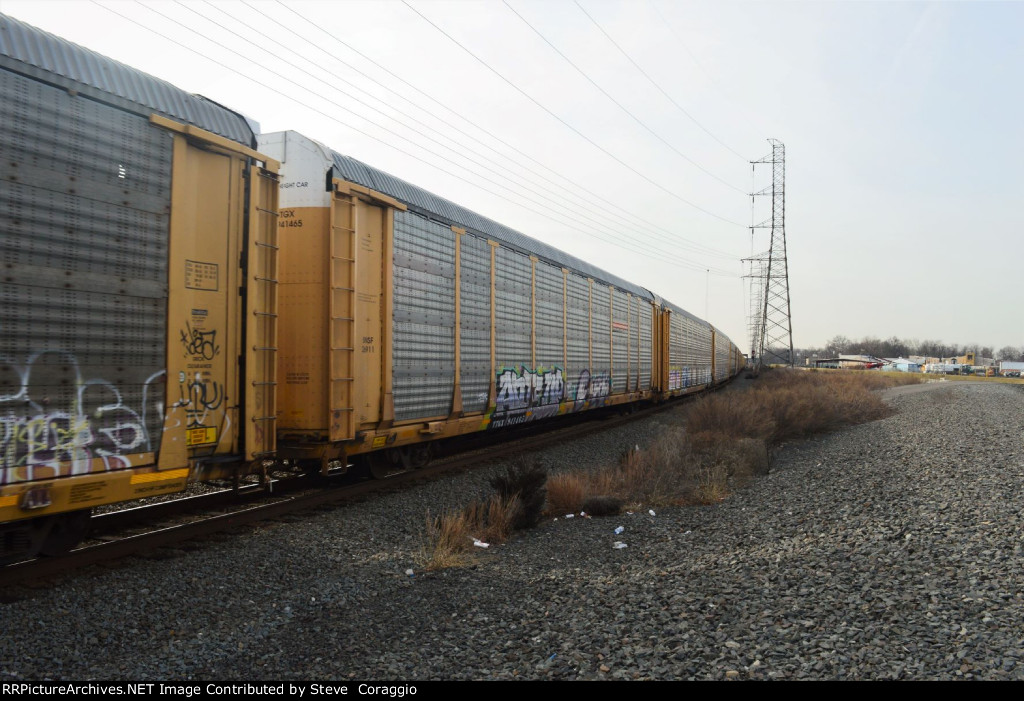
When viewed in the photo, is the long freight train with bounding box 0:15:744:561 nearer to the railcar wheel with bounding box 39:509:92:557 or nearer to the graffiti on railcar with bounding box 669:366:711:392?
the railcar wheel with bounding box 39:509:92:557

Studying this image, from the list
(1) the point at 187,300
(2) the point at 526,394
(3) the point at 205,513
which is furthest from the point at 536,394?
(1) the point at 187,300

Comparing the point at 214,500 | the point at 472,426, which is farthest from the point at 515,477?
the point at 214,500

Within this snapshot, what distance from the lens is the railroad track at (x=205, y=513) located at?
523 cm

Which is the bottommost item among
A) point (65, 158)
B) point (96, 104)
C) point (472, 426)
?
point (472, 426)

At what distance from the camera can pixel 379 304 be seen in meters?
8.20

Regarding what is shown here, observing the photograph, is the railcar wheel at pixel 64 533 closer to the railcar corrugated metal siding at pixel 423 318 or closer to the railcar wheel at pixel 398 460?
the railcar corrugated metal siding at pixel 423 318

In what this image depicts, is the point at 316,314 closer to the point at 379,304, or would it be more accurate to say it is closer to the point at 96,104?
the point at 379,304

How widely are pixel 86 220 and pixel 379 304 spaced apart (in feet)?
12.2

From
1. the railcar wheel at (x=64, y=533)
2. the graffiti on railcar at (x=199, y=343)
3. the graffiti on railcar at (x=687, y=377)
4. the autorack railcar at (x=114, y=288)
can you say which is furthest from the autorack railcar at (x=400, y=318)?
the graffiti on railcar at (x=687, y=377)

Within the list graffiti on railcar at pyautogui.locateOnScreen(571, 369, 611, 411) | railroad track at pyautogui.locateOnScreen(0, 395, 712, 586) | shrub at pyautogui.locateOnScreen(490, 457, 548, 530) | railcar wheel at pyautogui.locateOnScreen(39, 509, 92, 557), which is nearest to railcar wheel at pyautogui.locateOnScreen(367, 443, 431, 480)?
railroad track at pyautogui.locateOnScreen(0, 395, 712, 586)

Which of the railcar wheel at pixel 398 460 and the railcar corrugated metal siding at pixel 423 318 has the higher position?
the railcar corrugated metal siding at pixel 423 318

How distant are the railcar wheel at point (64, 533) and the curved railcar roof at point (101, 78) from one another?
10.8ft

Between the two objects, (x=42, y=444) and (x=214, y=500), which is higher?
(x=42, y=444)

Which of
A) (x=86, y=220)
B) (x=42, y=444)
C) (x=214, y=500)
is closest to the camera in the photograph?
(x=42, y=444)
